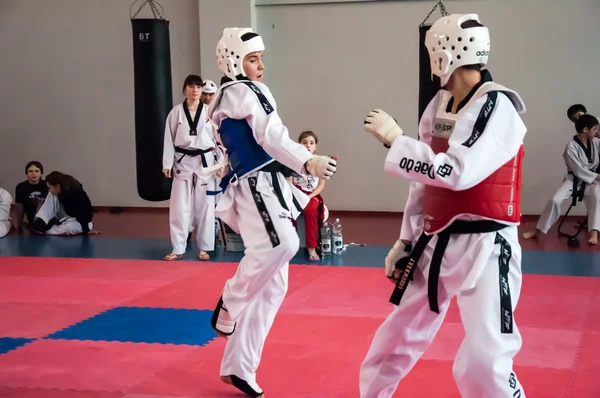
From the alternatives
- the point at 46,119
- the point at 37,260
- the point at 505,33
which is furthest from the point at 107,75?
the point at 505,33

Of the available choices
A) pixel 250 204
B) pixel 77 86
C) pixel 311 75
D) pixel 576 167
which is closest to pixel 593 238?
pixel 576 167

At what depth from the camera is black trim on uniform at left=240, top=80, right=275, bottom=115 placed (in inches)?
130

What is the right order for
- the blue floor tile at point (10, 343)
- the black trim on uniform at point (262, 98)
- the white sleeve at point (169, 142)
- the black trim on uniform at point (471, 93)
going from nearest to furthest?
1. the black trim on uniform at point (471, 93)
2. the black trim on uniform at point (262, 98)
3. the blue floor tile at point (10, 343)
4. the white sleeve at point (169, 142)

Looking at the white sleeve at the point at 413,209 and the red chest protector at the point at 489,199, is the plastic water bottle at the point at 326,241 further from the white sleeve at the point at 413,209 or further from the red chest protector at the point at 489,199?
the red chest protector at the point at 489,199

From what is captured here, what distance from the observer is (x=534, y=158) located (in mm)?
9258

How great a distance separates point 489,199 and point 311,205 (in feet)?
15.4

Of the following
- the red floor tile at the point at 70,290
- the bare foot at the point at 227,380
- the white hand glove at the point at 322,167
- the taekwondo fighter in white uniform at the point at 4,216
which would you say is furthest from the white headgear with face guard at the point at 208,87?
the white hand glove at the point at 322,167

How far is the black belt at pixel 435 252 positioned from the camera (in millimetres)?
2592

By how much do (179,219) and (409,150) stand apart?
5.05m

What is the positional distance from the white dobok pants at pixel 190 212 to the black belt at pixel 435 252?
4.67 metres

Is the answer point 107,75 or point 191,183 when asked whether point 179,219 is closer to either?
point 191,183

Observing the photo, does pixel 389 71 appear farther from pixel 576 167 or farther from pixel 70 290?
pixel 70 290

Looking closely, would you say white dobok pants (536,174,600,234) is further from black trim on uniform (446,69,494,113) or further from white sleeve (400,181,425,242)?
black trim on uniform (446,69,494,113)

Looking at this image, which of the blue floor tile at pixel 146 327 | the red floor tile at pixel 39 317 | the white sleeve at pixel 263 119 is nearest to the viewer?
the white sleeve at pixel 263 119
